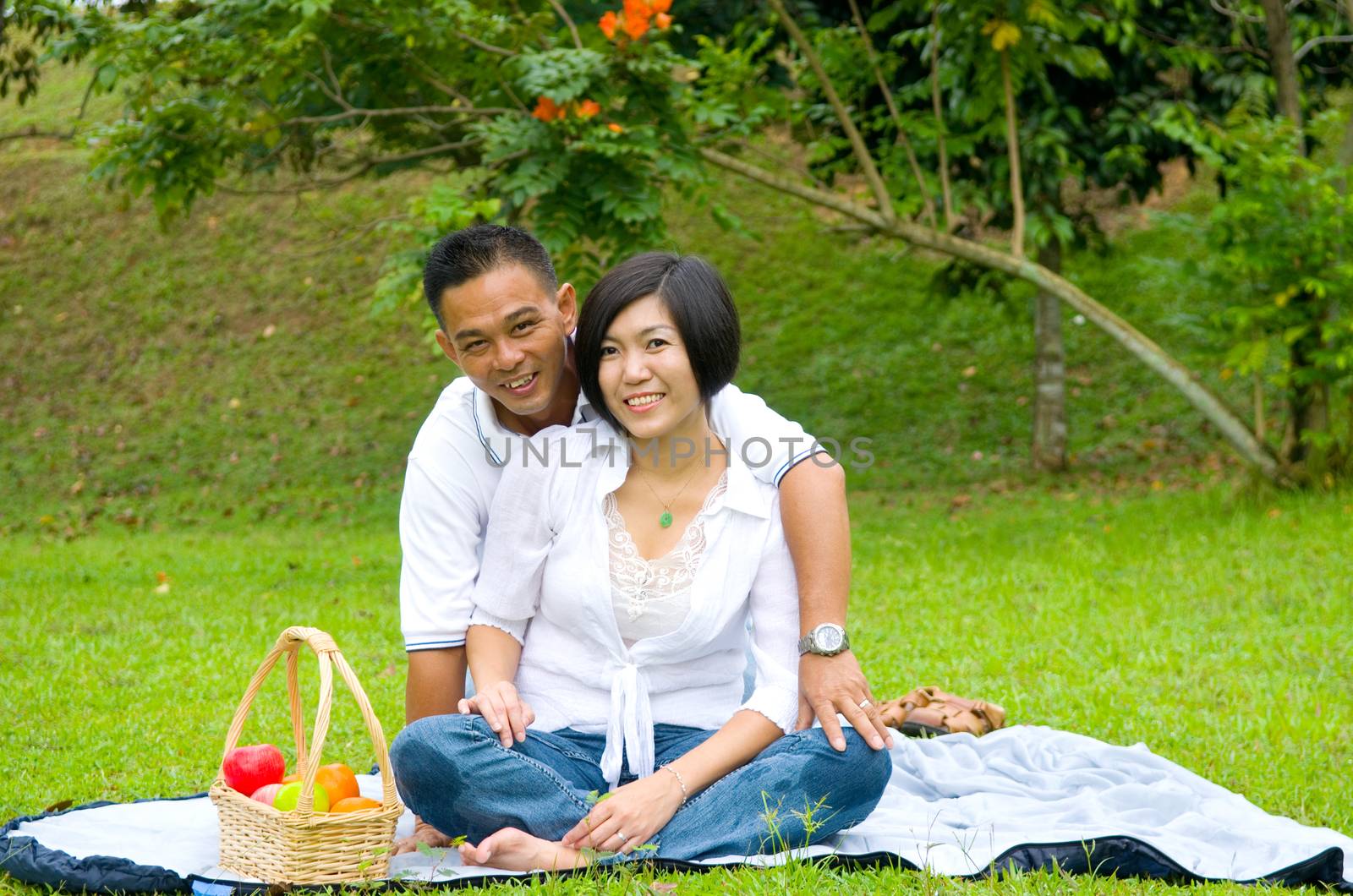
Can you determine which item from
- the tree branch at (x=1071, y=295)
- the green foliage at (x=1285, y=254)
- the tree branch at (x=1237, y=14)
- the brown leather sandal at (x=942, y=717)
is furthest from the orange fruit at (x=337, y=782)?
the tree branch at (x=1237, y=14)

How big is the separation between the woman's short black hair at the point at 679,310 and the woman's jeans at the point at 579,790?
3.06 ft

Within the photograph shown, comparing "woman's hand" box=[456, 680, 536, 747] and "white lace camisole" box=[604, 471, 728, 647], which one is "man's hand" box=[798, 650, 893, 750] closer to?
"white lace camisole" box=[604, 471, 728, 647]

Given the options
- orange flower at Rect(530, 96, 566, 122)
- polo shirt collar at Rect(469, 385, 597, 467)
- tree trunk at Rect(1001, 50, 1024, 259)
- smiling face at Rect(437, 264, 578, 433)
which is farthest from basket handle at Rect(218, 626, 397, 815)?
tree trunk at Rect(1001, 50, 1024, 259)

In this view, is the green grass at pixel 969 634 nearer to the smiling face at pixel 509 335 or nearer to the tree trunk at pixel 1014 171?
the smiling face at pixel 509 335

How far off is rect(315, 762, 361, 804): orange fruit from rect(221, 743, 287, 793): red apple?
0.49ft

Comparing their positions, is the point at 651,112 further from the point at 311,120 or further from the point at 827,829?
the point at 827,829

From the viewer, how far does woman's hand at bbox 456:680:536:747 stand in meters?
3.13

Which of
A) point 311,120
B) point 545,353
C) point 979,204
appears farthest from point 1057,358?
point 545,353

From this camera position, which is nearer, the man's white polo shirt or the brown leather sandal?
the man's white polo shirt

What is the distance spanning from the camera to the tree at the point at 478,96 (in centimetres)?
673

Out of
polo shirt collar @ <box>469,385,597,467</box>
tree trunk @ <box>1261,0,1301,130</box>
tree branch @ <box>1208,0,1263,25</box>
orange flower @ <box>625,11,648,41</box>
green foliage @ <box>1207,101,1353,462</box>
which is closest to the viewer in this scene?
polo shirt collar @ <box>469,385,597,467</box>

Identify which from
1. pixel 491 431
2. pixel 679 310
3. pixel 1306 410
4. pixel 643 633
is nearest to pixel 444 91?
pixel 491 431

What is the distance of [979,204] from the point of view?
9359 millimetres

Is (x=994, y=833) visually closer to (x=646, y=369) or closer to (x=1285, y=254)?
(x=646, y=369)
